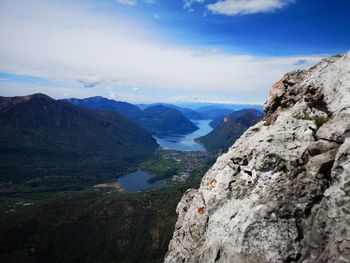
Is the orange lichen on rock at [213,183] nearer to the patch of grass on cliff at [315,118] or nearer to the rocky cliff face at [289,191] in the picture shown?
the rocky cliff face at [289,191]

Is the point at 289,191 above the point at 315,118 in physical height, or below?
below

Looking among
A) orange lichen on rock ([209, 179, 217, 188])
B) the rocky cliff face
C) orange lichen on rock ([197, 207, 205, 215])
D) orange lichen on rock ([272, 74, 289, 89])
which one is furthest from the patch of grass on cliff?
orange lichen on rock ([197, 207, 205, 215])

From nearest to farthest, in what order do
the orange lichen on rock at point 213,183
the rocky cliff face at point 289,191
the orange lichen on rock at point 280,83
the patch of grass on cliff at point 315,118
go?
the rocky cliff face at point 289,191
the patch of grass on cliff at point 315,118
the orange lichen on rock at point 213,183
the orange lichen on rock at point 280,83

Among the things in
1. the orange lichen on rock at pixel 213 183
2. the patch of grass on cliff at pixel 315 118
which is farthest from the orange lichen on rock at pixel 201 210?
the patch of grass on cliff at pixel 315 118

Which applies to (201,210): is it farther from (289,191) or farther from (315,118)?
(315,118)

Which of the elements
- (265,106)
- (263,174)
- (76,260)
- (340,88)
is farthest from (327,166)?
(76,260)

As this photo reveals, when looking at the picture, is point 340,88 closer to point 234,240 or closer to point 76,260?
point 234,240

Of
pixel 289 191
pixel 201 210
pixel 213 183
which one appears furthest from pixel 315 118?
pixel 201 210

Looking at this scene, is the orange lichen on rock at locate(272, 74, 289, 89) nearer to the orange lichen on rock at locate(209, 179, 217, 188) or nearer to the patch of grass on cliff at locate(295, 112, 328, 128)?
the patch of grass on cliff at locate(295, 112, 328, 128)
